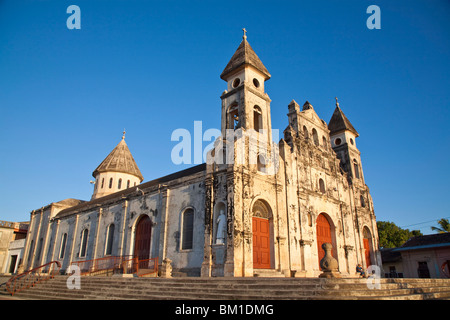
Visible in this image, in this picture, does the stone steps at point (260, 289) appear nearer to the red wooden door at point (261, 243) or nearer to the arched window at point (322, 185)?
the red wooden door at point (261, 243)

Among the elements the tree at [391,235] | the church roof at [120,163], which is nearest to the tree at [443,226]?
the tree at [391,235]

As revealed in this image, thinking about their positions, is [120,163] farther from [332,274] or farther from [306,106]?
[332,274]

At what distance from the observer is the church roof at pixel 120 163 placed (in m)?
37.1

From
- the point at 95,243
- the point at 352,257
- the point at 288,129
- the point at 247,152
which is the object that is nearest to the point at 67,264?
the point at 95,243

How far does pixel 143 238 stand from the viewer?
23219mm

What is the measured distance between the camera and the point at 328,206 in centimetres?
2538

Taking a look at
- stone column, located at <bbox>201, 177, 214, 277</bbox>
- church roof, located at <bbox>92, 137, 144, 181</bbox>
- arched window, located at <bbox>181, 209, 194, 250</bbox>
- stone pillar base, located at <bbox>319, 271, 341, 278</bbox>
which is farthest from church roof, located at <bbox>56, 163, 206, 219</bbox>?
stone pillar base, located at <bbox>319, 271, 341, 278</bbox>

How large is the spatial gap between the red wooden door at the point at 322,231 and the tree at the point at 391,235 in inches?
1023

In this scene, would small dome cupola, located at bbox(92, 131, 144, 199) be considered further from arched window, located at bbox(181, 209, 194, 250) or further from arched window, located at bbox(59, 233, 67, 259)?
arched window, located at bbox(181, 209, 194, 250)

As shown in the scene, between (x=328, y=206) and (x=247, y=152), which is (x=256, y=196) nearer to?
(x=247, y=152)

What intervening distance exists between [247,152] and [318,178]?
29.6 ft

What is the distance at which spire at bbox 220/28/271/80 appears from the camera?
21664 mm

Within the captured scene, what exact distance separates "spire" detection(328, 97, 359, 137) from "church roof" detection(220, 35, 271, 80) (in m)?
12.4
